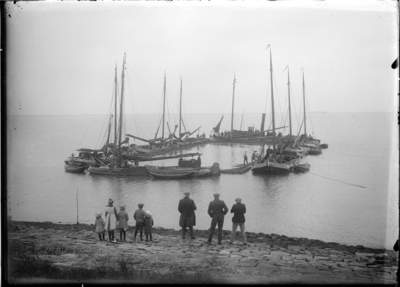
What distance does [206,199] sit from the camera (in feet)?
63.7

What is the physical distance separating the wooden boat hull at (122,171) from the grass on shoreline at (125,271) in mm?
16072

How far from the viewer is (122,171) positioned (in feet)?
84.7

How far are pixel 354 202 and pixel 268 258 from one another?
36.8 ft

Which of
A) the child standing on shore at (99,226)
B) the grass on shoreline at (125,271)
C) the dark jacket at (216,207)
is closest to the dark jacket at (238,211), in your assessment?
the dark jacket at (216,207)

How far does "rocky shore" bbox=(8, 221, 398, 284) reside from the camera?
28.5 ft

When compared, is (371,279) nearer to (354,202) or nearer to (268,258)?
(268,258)

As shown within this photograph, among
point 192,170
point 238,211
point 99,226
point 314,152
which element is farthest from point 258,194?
point 314,152

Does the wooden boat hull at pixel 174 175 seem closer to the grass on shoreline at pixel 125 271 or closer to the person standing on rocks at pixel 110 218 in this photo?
the person standing on rocks at pixel 110 218

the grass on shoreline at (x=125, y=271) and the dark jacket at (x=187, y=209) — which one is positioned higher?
the dark jacket at (x=187, y=209)

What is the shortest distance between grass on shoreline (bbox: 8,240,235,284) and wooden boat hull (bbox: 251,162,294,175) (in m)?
18.0

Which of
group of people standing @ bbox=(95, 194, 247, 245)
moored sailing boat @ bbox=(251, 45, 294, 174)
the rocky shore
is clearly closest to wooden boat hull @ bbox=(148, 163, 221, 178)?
moored sailing boat @ bbox=(251, 45, 294, 174)

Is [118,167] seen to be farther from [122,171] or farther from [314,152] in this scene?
[314,152]

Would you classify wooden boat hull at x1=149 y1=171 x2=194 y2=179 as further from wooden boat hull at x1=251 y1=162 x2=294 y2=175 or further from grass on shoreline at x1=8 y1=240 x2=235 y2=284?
grass on shoreline at x1=8 y1=240 x2=235 y2=284

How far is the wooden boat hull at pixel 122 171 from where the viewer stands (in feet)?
83.4
